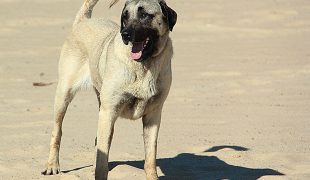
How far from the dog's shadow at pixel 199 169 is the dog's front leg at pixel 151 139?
0.39m

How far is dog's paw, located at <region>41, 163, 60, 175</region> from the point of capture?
7520 mm

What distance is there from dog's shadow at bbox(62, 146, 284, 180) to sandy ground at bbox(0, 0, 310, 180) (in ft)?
0.03

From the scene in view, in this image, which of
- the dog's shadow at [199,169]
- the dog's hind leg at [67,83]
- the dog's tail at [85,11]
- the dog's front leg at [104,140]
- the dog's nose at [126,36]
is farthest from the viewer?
the dog's tail at [85,11]

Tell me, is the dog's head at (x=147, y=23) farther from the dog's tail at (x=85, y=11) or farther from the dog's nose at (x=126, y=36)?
the dog's tail at (x=85, y=11)

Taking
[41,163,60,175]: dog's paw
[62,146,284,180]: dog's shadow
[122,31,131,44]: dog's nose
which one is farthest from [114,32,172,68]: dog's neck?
[41,163,60,175]: dog's paw

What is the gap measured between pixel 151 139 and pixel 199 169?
87cm

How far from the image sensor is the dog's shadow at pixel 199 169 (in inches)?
291

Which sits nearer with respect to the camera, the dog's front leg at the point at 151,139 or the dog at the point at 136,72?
the dog at the point at 136,72

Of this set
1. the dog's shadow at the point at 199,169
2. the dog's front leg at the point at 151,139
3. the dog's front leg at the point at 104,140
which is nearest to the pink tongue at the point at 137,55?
the dog's front leg at the point at 104,140

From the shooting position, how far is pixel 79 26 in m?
8.12

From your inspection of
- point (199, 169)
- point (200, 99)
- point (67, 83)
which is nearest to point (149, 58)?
point (67, 83)

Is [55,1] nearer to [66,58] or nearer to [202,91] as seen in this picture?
[202,91]

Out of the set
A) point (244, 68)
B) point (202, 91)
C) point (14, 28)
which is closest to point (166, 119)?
point (202, 91)

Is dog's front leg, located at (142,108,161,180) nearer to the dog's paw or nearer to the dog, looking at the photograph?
the dog
